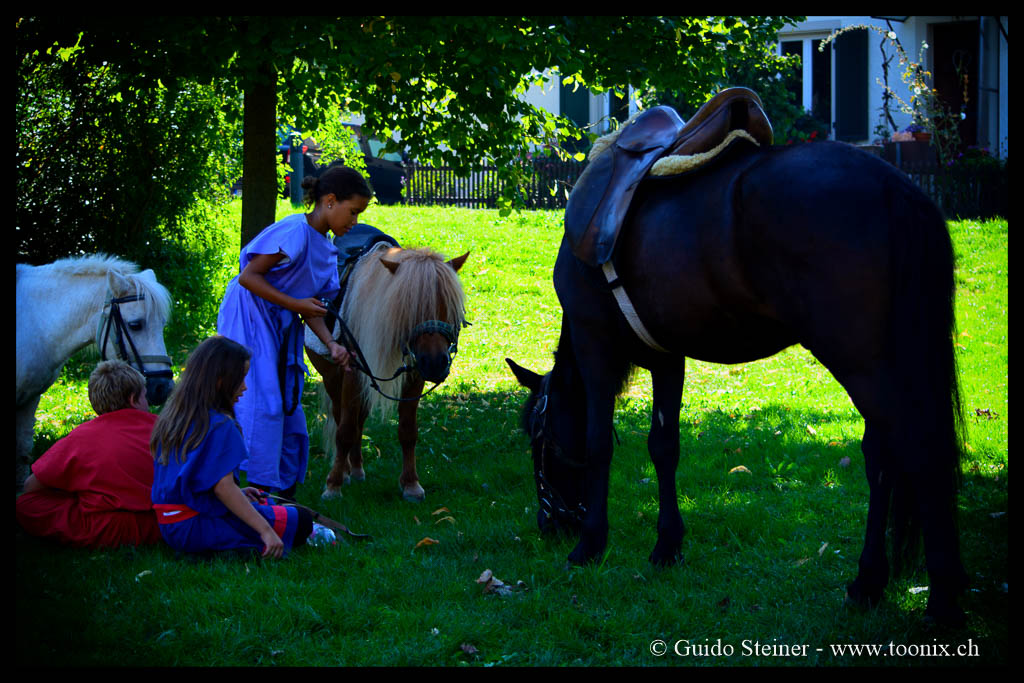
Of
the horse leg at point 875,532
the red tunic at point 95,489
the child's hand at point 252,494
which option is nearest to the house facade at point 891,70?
the horse leg at point 875,532

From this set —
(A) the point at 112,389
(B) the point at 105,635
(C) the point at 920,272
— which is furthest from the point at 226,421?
(C) the point at 920,272

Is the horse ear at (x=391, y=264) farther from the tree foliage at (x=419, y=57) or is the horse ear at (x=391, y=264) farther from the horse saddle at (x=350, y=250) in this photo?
the tree foliage at (x=419, y=57)

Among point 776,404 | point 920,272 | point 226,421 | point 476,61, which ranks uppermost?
point 476,61

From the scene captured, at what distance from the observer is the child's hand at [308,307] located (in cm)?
477

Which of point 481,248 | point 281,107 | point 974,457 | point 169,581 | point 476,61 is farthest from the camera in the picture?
point 481,248

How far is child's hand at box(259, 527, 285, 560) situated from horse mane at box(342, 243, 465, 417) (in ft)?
4.51

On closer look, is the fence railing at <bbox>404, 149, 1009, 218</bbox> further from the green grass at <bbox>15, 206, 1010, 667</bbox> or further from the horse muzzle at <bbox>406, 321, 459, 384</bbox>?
the horse muzzle at <bbox>406, 321, 459, 384</bbox>

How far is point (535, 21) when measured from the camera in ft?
21.4

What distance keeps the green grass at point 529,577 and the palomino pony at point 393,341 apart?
0.97 ft

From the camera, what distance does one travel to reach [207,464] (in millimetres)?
3947

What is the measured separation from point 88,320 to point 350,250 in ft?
5.88

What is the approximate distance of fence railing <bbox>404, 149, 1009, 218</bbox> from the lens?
13070 mm

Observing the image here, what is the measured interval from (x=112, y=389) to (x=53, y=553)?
0.84m

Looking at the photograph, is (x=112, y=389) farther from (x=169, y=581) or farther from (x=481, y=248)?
(x=481, y=248)
